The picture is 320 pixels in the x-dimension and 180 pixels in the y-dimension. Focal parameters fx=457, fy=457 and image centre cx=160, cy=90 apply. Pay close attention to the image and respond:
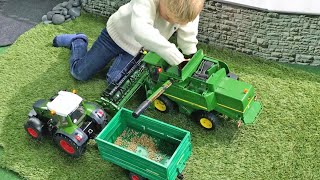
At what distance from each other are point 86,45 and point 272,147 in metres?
1.49

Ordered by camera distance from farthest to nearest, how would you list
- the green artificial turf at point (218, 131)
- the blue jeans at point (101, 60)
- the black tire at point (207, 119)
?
the blue jeans at point (101, 60) < the black tire at point (207, 119) < the green artificial turf at point (218, 131)

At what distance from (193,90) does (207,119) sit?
193 mm

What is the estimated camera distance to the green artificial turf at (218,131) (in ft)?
8.27

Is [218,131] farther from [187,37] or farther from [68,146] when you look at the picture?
[68,146]

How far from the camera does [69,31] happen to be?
3553mm

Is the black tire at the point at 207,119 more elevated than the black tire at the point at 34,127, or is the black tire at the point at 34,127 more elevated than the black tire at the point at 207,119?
the black tire at the point at 207,119

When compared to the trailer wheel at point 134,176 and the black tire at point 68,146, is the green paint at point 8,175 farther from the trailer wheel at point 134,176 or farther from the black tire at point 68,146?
the trailer wheel at point 134,176

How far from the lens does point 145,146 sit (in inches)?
101

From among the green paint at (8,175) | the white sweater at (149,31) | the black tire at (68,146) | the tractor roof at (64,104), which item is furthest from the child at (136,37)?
the green paint at (8,175)

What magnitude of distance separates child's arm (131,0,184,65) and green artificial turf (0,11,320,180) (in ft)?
1.67

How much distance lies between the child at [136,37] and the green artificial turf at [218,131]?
0.13 metres

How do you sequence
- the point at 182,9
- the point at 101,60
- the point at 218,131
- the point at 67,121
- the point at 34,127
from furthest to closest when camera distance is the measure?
the point at 101,60 → the point at 218,131 → the point at 34,127 → the point at 67,121 → the point at 182,9

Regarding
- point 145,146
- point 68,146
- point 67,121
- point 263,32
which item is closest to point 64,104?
point 67,121

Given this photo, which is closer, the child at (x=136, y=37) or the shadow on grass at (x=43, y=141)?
the child at (x=136, y=37)
